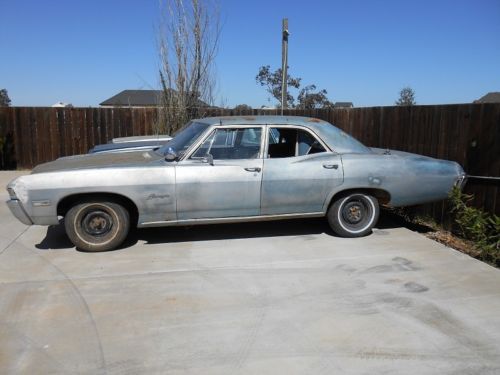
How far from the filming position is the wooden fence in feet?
20.0

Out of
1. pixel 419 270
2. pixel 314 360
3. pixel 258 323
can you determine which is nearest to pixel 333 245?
pixel 419 270

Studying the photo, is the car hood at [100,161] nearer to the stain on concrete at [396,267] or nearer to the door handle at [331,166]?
the door handle at [331,166]

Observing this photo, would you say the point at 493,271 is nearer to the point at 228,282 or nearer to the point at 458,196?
the point at 458,196

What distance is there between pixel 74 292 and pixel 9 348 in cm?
102

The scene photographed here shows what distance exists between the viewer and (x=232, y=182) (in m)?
5.64

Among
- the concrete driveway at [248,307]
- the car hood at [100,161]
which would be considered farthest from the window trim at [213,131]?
the concrete driveway at [248,307]

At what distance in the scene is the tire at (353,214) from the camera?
6.10 metres

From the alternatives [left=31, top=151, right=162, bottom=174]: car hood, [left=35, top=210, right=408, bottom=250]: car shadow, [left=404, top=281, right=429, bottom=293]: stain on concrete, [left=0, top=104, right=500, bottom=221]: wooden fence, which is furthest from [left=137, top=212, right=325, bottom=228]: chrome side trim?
[left=0, top=104, right=500, bottom=221]: wooden fence

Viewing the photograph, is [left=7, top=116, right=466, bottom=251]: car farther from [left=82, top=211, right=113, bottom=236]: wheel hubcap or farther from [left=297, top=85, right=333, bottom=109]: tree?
[left=297, top=85, right=333, bottom=109]: tree

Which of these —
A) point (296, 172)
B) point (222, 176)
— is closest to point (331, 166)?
point (296, 172)

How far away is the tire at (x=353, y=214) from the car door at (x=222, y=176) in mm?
1062

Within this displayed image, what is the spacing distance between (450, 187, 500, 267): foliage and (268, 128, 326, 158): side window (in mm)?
1849

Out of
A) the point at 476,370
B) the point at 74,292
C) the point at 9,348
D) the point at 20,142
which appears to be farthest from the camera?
the point at 20,142

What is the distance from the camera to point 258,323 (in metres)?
3.76
